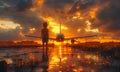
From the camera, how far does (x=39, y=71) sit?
4925 cm

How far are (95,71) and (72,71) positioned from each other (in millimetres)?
4423

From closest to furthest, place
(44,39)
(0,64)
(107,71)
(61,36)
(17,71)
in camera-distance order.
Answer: (0,64)
(17,71)
(107,71)
(44,39)
(61,36)

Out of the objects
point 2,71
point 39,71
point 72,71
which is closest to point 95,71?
point 72,71

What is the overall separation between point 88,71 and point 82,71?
115cm

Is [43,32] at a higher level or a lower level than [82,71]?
higher

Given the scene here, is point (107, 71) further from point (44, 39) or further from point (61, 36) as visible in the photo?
point (61, 36)

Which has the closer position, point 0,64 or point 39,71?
point 0,64

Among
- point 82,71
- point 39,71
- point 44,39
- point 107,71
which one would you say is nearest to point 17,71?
point 39,71

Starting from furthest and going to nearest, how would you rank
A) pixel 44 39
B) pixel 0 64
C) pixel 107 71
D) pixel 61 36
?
pixel 61 36 → pixel 44 39 → pixel 107 71 → pixel 0 64

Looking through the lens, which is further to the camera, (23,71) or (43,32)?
(43,32)

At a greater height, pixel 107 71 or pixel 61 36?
pixel 61 36

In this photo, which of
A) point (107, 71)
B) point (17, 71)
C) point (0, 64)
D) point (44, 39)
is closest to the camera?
point (0, 64)

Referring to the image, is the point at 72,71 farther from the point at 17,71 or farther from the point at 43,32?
the point at 43,32

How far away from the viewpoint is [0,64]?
79.3 feet
